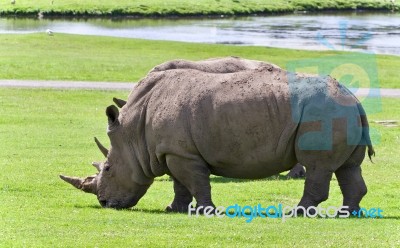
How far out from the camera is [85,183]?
1557 centimetres

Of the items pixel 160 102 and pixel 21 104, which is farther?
pixel 21 104

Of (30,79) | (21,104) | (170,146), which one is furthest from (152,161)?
(30,79)

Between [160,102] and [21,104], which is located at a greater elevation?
[160,102]

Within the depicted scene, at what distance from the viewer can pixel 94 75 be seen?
129ft

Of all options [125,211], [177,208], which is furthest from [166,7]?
[125,211]

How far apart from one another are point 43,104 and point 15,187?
13.7m

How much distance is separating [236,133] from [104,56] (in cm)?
3296

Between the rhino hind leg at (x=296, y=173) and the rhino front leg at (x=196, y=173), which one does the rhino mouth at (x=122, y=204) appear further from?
the rhino hind leg at (x=296, y=173)

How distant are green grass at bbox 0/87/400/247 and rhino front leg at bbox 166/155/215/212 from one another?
0.57m

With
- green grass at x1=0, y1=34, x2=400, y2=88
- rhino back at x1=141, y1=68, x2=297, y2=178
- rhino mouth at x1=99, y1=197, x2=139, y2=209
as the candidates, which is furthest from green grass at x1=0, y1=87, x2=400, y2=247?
green grass at x1=0, y1=34, x2=400, y2=88

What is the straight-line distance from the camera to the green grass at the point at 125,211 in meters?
11.9

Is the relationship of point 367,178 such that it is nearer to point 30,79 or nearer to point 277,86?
point 277,86

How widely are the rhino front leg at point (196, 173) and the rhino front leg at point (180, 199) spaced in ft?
1.66

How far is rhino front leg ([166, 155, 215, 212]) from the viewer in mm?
14586
